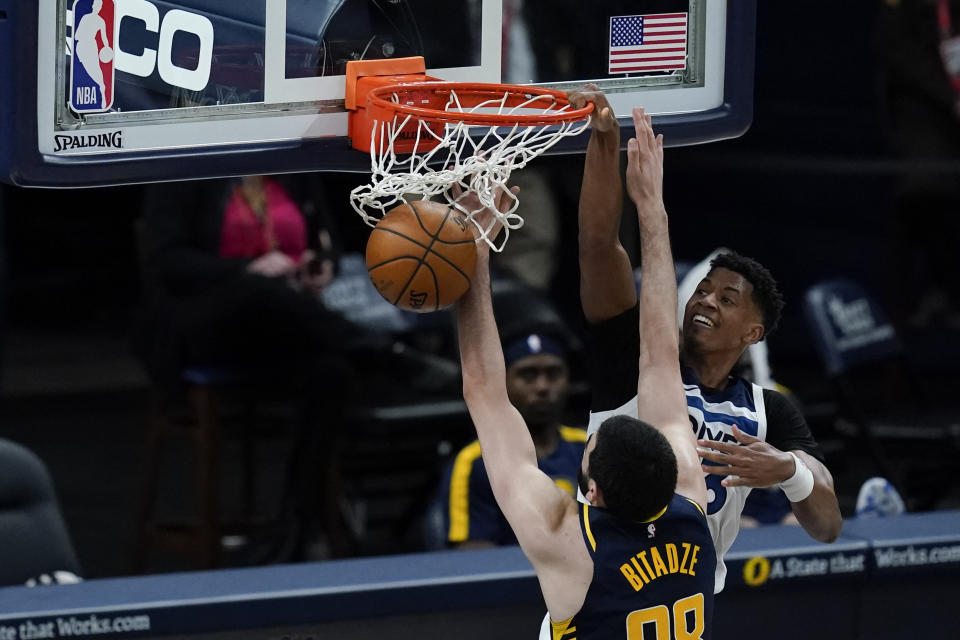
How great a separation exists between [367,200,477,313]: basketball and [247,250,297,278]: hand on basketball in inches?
99.8

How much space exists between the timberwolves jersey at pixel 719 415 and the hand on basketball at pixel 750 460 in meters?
0.22

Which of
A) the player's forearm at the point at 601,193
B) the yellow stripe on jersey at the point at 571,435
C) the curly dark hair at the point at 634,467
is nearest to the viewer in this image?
the curly dark hair at the point at 634,467

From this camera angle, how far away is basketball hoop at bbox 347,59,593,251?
3734 millimetres

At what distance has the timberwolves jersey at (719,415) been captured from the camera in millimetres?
4047

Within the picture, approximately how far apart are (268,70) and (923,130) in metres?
6.76

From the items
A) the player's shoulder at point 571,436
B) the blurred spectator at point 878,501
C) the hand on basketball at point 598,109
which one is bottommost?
the blurred spectator at point 878,501

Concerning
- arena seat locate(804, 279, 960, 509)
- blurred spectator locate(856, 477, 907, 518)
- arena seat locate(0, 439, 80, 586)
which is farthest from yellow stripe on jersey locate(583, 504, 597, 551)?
arena seat locate(804, 279, 960, 509)

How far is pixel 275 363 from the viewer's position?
6211mm

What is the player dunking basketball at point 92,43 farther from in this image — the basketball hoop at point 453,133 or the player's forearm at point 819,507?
the player's forearm at point 819,507

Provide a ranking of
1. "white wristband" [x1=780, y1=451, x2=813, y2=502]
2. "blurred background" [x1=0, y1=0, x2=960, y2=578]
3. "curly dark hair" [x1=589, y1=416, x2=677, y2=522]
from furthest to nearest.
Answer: "blurred background" [x1=0, y1=0, x2=960, y2=578], "white wristband" [x1=780, y1=451, x2=813, y2=502], "curly dark hair" [x1=589, y1=416, x2=677, y2=522]

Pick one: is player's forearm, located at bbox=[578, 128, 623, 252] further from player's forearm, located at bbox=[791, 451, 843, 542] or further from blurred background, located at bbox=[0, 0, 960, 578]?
blurred background, located at bbox=[0, 0, 960, 578]

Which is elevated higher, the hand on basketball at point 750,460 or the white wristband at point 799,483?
the hand on basketball at point 750,460

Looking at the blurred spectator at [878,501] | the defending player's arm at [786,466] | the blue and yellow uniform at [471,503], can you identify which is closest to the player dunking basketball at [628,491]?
the defending player's arm at [786,466]

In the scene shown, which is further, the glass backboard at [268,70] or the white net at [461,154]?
the white net at [461,154]
